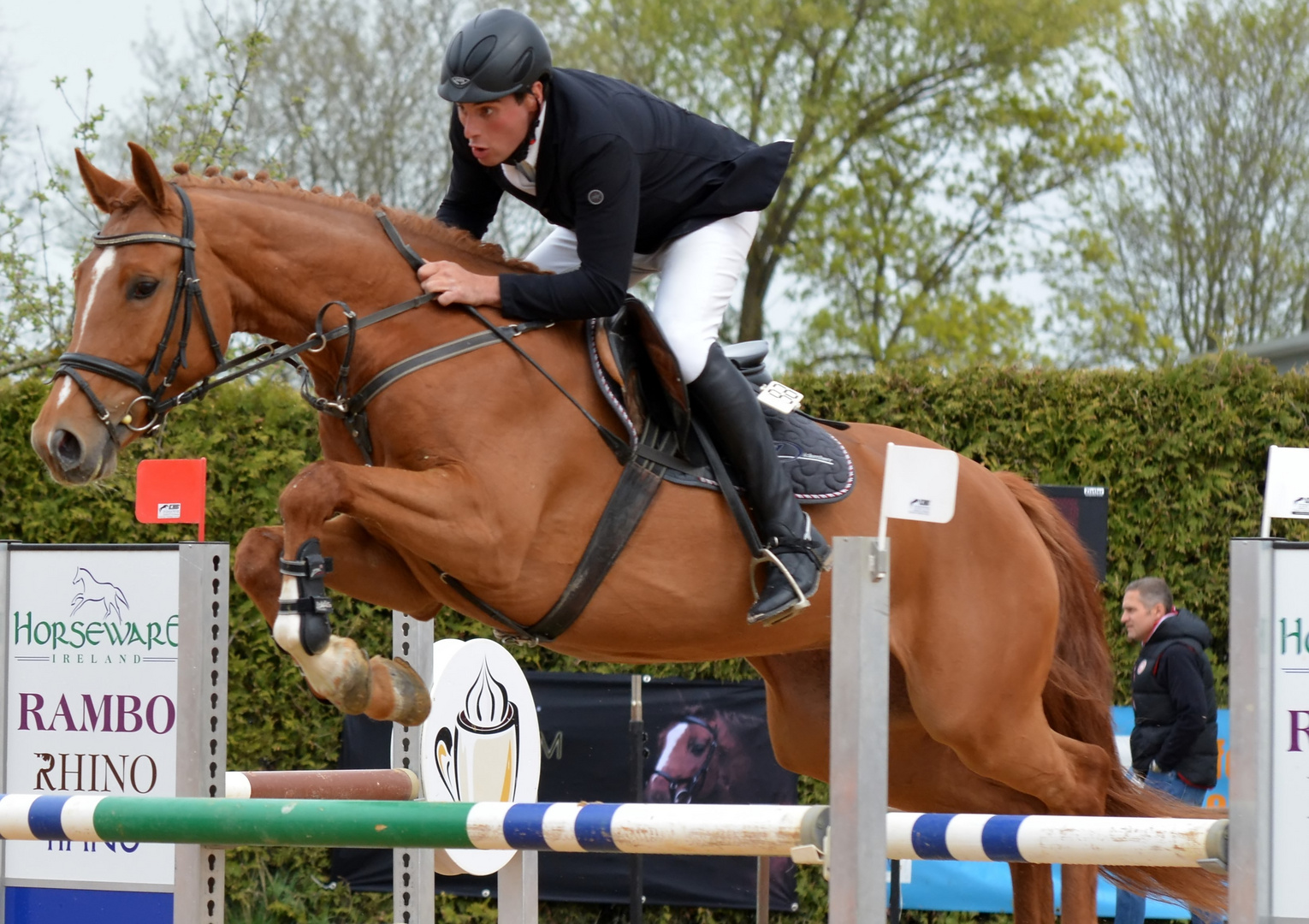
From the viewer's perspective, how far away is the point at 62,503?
6.99m

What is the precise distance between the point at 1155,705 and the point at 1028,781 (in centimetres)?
236

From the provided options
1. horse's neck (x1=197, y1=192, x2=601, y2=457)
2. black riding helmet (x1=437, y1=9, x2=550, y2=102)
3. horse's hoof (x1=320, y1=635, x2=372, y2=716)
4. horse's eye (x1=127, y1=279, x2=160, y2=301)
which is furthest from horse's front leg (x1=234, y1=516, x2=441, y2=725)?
black riding helmet (x1=437, y1=9, x2=550, y2=102)

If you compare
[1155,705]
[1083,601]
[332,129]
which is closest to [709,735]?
[1155,705]

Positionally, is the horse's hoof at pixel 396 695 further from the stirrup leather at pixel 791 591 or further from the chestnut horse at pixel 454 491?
the stirrup leather at pixel 791 591

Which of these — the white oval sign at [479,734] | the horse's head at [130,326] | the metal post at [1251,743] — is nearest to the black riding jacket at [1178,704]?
the white oval sign at [479,734]

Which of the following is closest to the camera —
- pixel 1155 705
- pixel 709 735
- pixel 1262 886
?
pixel 1262 886

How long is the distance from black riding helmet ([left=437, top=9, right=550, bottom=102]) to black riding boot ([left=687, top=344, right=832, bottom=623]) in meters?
0.80

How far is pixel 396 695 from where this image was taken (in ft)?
10.1

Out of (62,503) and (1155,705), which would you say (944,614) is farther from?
(62,503)

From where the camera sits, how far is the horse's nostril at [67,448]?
9.45ft

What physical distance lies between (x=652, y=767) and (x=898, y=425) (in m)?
2.13

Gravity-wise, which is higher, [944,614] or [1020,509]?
[1020,509]

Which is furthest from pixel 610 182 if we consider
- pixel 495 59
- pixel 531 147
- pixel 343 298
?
pixel 343 298

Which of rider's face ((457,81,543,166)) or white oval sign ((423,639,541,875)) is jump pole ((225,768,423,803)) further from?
rider's face ((457,81,543,166))
